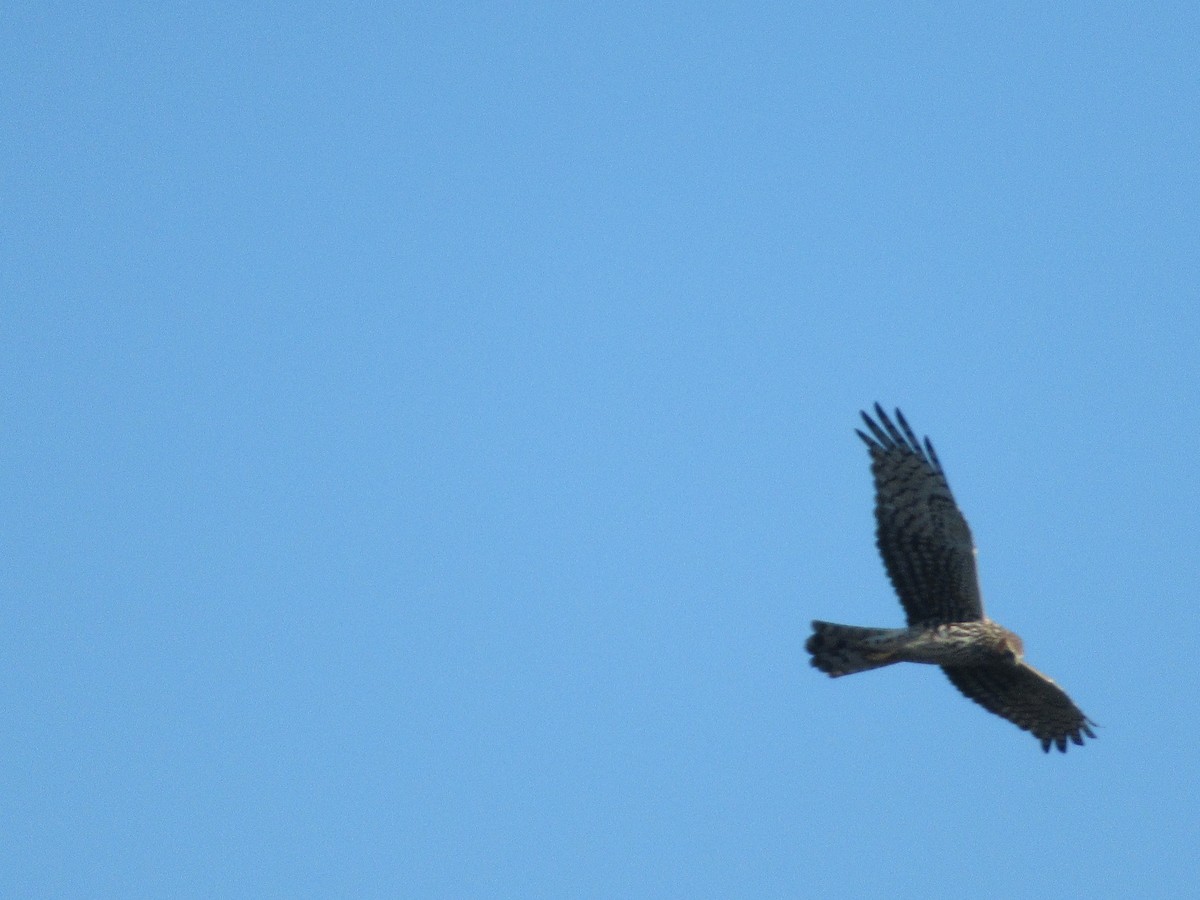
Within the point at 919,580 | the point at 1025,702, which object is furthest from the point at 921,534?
the point at 1025,702

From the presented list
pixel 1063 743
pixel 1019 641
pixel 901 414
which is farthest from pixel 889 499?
pixel 1063 743

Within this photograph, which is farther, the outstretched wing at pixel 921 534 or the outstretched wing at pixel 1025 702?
the outstretched wing at pixel 1025 702

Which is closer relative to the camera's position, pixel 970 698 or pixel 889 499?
pixel 889 499

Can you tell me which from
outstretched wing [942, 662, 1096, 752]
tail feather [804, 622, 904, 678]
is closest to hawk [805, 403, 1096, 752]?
tail feather [804, 622, 904, 678]

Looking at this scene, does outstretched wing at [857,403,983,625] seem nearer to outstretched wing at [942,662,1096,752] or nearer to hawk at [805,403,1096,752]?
hawk at [805,403,1096,752]

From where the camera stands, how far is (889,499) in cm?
1310

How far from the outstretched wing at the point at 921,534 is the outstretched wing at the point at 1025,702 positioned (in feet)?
3.27

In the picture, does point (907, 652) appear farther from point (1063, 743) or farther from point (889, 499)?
point (1063, 743)

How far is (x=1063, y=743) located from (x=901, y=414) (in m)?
3.07

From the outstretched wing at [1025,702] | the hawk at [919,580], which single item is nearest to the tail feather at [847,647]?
the hawk at [919,580]

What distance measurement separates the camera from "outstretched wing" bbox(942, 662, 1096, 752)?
13.8 metres

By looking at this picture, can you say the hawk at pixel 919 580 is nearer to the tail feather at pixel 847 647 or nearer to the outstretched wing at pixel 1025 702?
the tail feather at pixel 847 647

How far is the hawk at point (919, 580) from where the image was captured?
42.2 feet

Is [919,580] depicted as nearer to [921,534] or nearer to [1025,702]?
[921,534]
